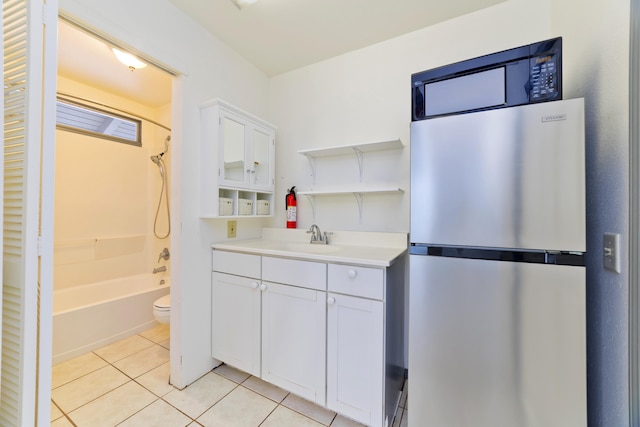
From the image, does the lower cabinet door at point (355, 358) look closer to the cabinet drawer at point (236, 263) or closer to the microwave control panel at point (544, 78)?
the cabinet drawer at point (236, 263)

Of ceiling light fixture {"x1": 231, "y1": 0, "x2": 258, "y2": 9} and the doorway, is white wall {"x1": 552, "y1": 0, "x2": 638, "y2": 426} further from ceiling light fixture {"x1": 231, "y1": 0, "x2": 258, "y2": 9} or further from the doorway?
the doorway

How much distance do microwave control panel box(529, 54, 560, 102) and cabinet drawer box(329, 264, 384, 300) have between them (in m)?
0.99

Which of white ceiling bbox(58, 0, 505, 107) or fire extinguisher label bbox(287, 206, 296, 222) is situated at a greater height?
white ceiling bbox(58, 0, 505, 107)

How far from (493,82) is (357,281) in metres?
1.12

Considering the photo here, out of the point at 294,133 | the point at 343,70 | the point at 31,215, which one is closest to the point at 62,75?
the point at 294,133

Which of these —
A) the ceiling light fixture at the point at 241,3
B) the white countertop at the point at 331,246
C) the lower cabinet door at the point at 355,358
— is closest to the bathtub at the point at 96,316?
the white countertop at the point at 331,246

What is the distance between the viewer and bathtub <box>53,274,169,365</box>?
1963 millimetres

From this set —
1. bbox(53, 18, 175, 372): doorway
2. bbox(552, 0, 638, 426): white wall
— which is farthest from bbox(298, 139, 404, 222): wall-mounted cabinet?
bbox(53, 18, 175, 372): doorway

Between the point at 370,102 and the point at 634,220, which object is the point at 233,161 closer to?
the point at 370,102

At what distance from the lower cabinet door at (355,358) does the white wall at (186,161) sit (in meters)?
1.02

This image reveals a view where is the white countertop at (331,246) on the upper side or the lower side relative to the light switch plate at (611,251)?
lower

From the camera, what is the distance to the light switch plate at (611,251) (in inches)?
32.3

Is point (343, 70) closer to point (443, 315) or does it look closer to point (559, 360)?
point (443, 315)

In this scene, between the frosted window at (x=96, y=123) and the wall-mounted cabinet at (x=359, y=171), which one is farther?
the frosted window at (x=96, y=123)
